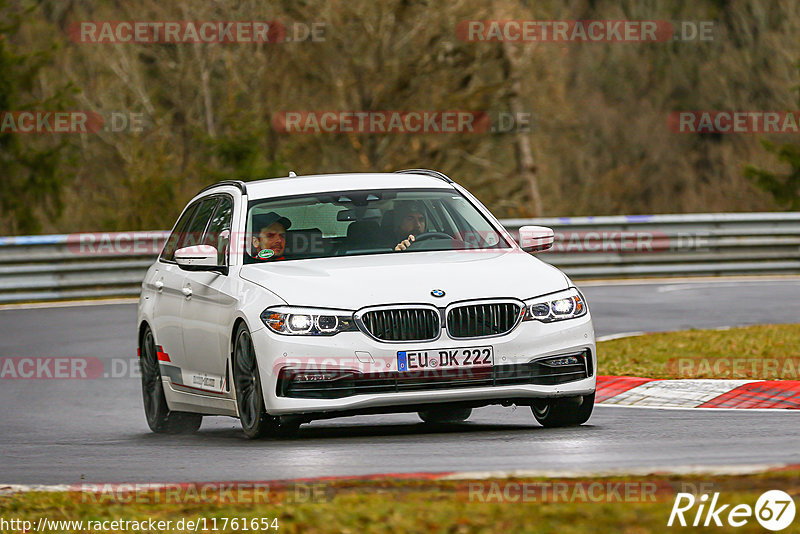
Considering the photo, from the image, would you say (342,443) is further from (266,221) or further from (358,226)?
(266,221)

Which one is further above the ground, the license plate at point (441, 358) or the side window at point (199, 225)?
the side window at point (199, 225)

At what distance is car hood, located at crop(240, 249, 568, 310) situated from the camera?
9.10m

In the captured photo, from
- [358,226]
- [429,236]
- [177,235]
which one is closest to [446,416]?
[429,236]

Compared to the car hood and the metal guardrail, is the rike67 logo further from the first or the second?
the metal guardrail

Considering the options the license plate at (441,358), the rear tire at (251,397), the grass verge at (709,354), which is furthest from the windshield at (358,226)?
the grass verge at (709,354)

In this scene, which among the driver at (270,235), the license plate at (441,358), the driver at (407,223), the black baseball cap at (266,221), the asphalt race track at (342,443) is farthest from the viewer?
the black baseball cap at (266,221)

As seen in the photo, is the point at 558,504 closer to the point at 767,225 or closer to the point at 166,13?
the point at 767,225

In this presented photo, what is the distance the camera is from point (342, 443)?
9.30 m

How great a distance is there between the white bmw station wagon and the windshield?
0.03ft

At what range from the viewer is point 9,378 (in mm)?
15703

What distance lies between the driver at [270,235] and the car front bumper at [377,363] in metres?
1.04

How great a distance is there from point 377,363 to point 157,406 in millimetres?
3101

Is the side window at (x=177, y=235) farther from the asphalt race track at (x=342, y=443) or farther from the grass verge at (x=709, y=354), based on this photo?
the grass verge at (x=709, y=354)

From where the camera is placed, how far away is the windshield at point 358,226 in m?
10.2
